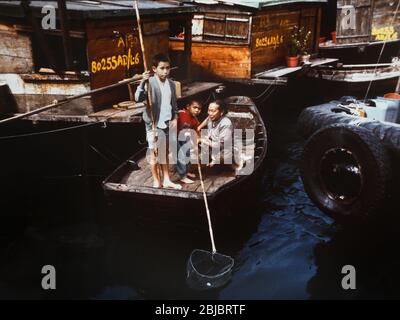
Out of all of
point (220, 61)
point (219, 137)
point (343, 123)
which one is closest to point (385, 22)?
point (220, 61)

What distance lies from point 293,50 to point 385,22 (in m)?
5.76

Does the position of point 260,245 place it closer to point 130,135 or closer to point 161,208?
point 161,208

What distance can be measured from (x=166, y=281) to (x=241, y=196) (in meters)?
2.22

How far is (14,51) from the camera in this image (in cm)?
916

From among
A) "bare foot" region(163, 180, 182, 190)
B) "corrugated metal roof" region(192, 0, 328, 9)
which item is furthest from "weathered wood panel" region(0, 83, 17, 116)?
"corrugated metal roof" region(192, 0, 328, 9)

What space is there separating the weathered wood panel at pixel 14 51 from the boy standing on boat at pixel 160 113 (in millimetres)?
4173

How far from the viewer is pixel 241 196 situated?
25.3 feet

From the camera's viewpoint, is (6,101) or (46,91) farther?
(6,101)

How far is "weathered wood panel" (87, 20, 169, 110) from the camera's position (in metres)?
9.07

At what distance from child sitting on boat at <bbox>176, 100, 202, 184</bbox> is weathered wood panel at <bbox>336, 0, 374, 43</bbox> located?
41.0ft

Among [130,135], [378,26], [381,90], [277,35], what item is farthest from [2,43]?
[378,26]

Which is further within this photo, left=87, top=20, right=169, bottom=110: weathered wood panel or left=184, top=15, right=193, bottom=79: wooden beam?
left=184, top=15, right=193, bottom=79: wooden beam

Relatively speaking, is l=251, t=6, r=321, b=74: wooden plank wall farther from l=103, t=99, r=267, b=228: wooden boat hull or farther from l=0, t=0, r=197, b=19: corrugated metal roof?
l=103, t=99, r=267, b=228: wooden boat hull

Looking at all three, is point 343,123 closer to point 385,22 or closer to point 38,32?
point 38,32
